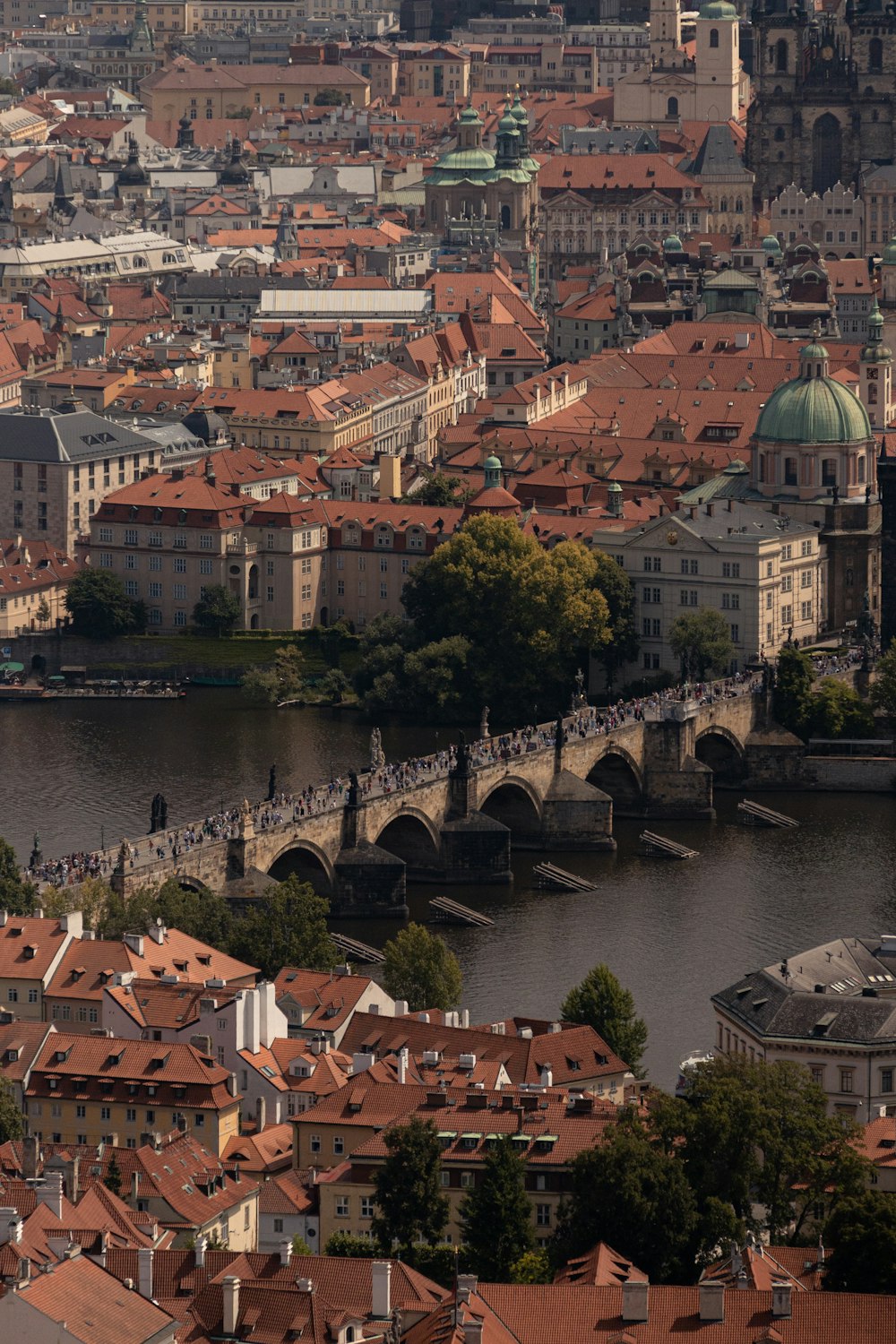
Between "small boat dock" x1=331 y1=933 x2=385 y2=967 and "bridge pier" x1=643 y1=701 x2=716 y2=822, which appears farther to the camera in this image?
"bridge pier" x1=643 y1=701 x2=716 y2=822

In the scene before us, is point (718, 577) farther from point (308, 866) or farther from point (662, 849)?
point (308, 866)

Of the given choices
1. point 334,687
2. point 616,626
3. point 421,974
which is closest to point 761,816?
point 616,626

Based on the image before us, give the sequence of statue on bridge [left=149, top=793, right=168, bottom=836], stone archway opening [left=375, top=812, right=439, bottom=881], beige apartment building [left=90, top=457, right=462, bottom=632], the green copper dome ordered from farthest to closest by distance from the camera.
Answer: beige apartment building [left=90, top=457, right=462, bottom=632]
the green copper dome
stone archway opening [left=375, top=812, right=439, bottom=881]
statue on bridge [left=149, top=793, right=168, bottom=836]

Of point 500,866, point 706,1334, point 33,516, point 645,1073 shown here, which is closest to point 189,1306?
point 706,1334

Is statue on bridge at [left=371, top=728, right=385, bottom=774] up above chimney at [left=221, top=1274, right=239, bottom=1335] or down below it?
below

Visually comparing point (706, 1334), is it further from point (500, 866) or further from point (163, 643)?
point (163, 643)

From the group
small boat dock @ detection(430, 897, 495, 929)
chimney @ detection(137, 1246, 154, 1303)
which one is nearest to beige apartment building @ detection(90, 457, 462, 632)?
small boat dock @ detection(430, 897, 495, 929)

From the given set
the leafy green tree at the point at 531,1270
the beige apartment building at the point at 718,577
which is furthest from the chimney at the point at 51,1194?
the beige apartment building at the point at 718,577

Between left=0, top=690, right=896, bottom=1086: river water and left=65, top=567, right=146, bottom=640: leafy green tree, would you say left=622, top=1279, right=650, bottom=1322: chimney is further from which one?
left=65, top=567, right=146, bottom=640: leafy green tree
